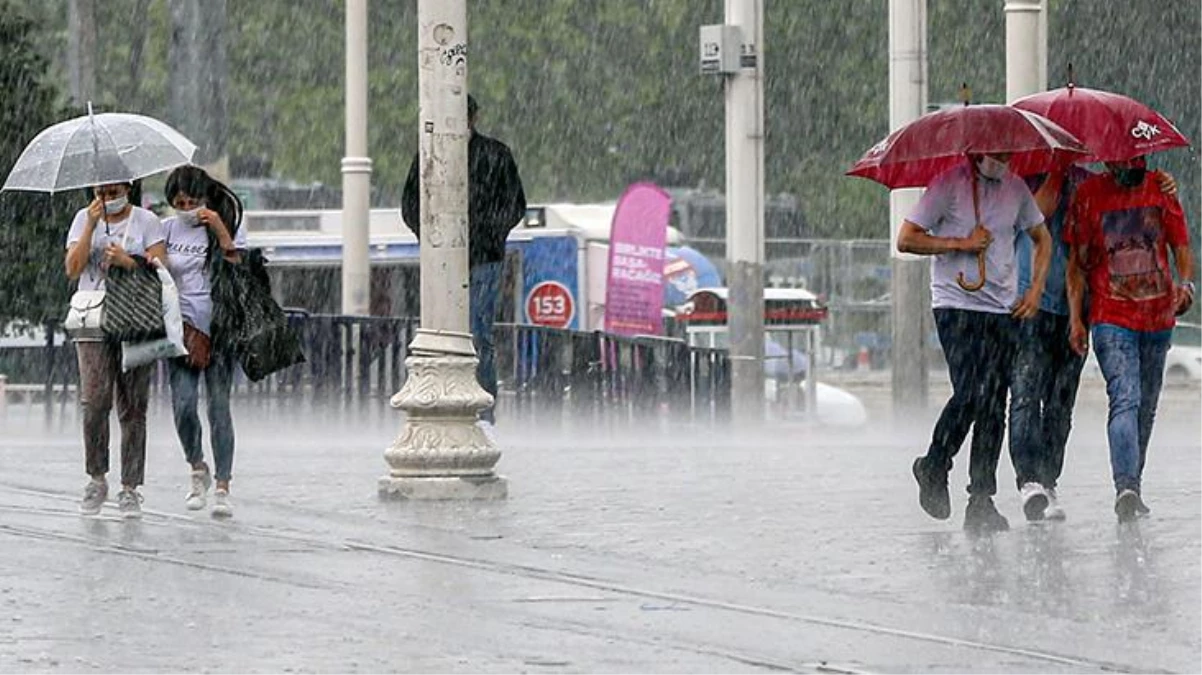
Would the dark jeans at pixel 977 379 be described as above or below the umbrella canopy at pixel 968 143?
below

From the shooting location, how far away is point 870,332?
4950cm

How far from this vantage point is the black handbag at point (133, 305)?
1391 centimetres

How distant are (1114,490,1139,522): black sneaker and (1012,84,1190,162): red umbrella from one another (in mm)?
1377

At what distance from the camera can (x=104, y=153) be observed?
14.4 meters

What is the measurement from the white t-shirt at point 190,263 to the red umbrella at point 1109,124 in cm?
356

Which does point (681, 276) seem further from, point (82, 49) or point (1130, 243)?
point (1130, 243)

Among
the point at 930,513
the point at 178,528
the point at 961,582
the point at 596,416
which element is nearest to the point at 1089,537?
the point at 930,513

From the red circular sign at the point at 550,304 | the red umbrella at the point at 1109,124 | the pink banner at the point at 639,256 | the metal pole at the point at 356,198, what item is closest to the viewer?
the red umbrella at the point at 1109,124

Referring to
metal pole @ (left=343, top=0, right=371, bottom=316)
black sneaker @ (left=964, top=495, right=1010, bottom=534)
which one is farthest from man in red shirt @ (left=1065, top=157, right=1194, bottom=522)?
metal pole @ (left=343, top=0, right=371, bottom=316)

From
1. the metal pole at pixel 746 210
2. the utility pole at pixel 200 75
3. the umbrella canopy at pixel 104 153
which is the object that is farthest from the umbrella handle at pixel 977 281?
the metal pole at pixel 746 210

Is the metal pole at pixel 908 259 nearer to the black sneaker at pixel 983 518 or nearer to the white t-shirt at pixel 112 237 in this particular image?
the white t-shirt at pixel 112 237

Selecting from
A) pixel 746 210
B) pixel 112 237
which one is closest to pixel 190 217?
pixel 112 237

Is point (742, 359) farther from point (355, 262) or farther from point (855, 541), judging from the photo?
point (855, 541)

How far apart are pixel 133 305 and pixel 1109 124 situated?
4153mm
